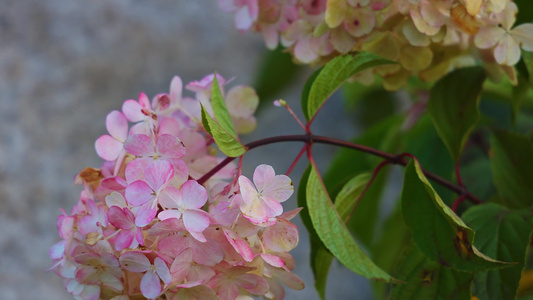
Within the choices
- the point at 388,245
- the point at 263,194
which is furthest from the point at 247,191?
the point at 388,245

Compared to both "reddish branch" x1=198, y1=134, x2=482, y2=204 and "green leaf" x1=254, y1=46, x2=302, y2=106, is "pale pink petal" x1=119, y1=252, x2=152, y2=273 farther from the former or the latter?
"green leaf" x1=254, y1=46, x2=302, y2=106

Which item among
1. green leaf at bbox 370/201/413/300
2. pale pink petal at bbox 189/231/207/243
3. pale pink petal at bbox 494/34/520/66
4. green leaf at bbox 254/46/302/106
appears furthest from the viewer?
green leaf at bbox 254/46/302/106

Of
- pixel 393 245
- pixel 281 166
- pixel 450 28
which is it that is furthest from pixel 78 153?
pixel 450 28

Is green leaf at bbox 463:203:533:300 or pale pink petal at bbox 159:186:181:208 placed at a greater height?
pale pink petal at bbox 159:186:181:208

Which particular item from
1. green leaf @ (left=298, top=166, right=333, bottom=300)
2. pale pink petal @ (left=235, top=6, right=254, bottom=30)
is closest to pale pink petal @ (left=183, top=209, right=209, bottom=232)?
green leaf @ (left=298, top=166, right=333, bottom=300)

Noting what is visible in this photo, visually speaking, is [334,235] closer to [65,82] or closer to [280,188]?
[280,188]

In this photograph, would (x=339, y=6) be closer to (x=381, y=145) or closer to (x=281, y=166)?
(x=381, y=145)
